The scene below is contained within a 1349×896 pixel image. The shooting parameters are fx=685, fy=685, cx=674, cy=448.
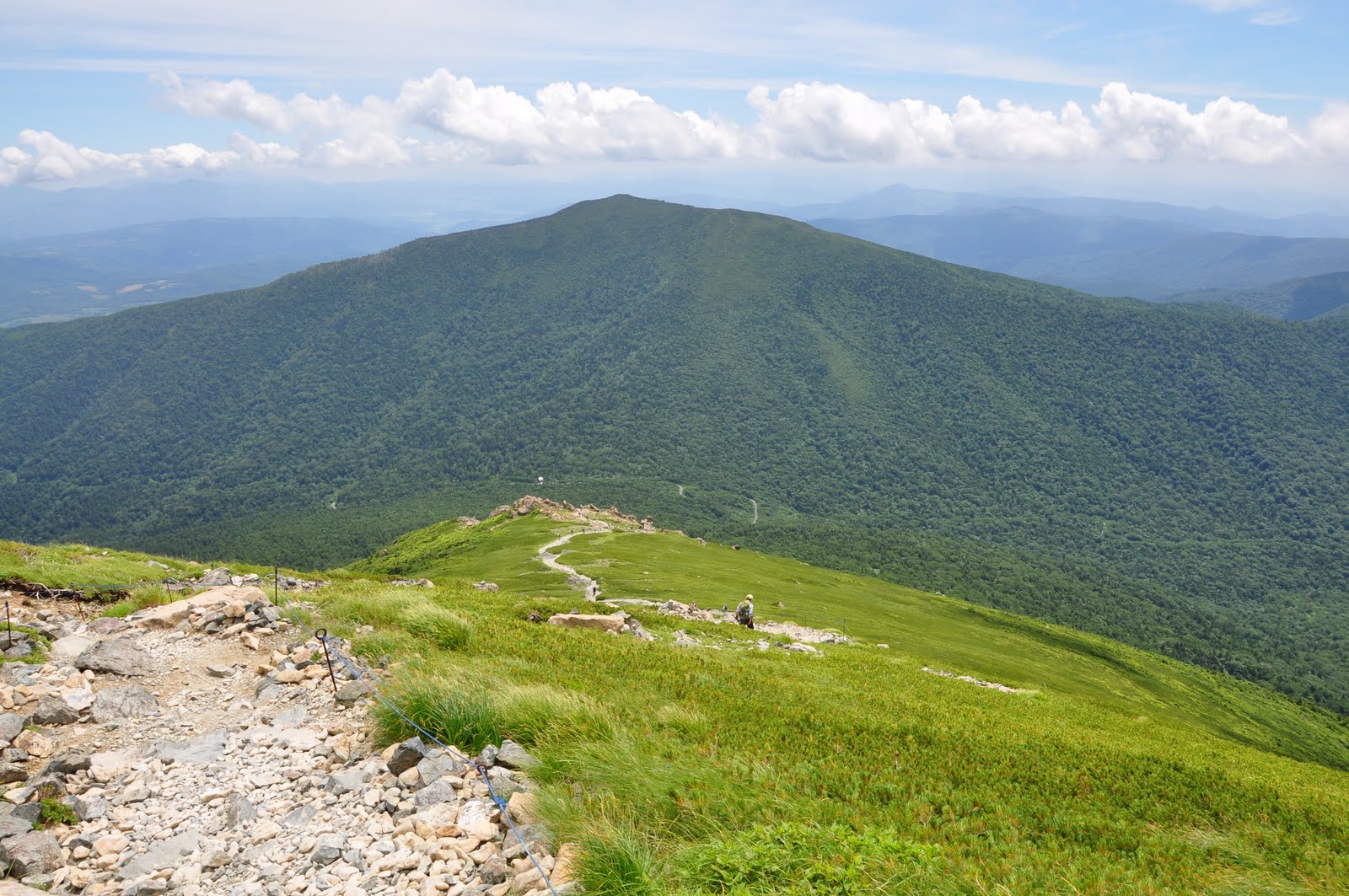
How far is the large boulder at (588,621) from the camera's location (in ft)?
76.1

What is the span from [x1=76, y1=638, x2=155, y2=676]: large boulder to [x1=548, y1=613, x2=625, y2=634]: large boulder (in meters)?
11.3

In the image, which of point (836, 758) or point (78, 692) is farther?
point (78, 692)

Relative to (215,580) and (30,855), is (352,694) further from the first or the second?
(215,580)

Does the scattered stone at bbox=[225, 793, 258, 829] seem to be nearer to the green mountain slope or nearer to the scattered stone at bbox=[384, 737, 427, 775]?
the scattered stone at bbox=[384, 737, 427, 775]

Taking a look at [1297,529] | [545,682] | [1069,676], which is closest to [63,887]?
[545,682]

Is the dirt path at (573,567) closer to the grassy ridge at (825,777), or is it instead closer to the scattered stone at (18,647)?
the grassy ridge at (825,777)

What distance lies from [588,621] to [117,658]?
13.1 metres

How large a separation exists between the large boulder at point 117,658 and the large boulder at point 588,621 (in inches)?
445

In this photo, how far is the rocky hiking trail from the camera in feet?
25.7

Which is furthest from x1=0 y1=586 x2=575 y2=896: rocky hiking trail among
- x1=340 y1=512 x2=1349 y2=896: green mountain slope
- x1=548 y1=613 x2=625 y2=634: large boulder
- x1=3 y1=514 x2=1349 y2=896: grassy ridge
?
x1=548 y1=613 x2=625 y2=634: large boulder

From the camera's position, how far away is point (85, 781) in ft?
31.9

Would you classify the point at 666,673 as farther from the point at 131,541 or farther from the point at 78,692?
the point at 131,541

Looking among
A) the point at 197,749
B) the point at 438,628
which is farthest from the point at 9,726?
the point at 438,628

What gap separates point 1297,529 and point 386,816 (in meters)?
252
